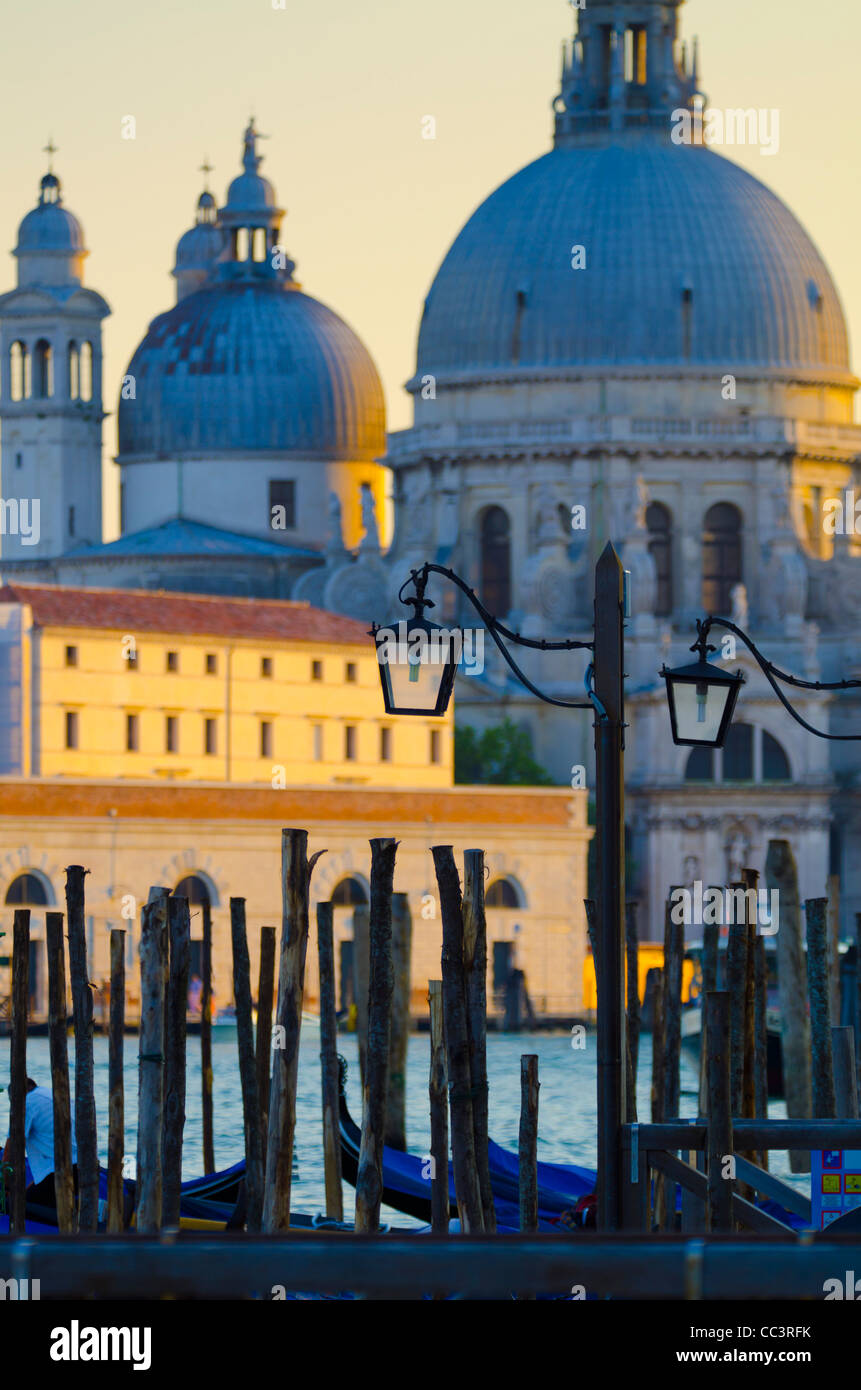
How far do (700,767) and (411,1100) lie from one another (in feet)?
93.8

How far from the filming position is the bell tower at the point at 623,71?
6862cm

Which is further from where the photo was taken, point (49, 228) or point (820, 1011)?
point (49, 228)

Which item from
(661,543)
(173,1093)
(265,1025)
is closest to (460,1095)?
(173,1093)

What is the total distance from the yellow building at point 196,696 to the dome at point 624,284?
47.9 feet

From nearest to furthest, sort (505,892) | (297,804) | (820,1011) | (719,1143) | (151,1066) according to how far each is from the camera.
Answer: (719,1143)
(151,1066)
(820,1011)
(297,804)
(505,892)

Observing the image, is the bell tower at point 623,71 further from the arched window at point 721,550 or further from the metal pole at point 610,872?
the metal pole at point 610,872

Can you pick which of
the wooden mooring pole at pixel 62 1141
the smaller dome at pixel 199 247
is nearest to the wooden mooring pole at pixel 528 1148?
the wooden mooring pole at pixel 62 1141

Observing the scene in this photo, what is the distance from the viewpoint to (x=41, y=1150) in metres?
18.0

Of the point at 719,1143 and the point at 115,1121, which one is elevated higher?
the point at 719,1143

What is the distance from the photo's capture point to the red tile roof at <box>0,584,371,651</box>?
4809cm

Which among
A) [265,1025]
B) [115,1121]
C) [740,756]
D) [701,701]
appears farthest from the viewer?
[740,756]

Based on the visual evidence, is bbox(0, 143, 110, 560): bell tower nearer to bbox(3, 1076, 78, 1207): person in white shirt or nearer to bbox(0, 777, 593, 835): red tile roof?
bbox(0, 777, 593, 835): red tile roof

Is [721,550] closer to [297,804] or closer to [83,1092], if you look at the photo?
[297,804]
